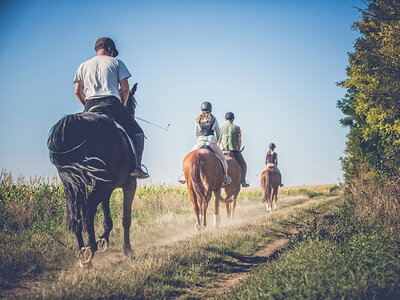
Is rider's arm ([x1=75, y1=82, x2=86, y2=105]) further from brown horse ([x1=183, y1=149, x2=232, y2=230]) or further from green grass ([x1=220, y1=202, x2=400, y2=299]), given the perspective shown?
green grass ([x1=220, y1=202, x2=400, y2=299])

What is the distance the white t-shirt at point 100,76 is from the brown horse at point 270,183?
1118cm

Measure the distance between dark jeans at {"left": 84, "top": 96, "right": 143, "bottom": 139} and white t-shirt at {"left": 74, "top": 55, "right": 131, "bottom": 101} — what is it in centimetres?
8

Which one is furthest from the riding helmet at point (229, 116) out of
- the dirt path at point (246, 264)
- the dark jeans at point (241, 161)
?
the dirt path at point (246, 264)

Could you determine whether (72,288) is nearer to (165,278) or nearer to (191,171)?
(165,278)

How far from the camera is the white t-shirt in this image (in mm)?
4465

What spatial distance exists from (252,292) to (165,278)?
42.0 inches

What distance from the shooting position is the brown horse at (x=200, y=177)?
7.20 meters

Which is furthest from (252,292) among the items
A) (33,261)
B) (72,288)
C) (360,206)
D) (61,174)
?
(360,206)

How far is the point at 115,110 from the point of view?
15.1 feet

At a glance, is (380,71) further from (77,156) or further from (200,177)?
(77,156)

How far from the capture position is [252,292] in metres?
2.92

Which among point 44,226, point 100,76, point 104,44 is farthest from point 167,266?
point 44,226

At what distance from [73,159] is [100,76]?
1.39m

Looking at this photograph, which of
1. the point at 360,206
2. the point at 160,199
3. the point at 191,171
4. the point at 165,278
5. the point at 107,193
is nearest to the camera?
the point at 165,278
